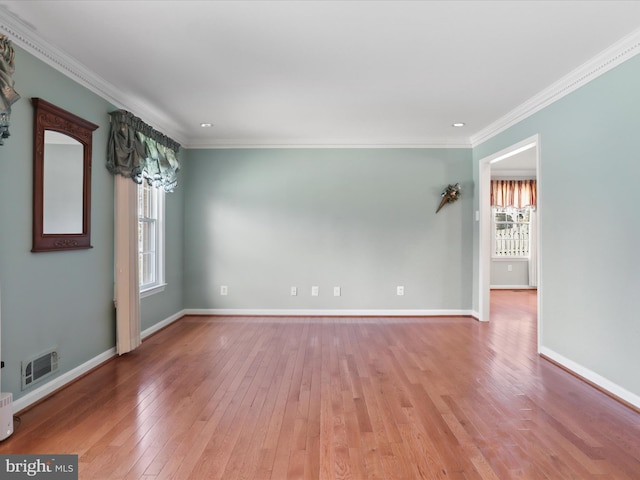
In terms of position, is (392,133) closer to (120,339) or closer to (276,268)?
(276,268)

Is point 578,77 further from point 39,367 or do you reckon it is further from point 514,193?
point 514,193

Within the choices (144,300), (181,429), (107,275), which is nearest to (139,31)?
(107,275)

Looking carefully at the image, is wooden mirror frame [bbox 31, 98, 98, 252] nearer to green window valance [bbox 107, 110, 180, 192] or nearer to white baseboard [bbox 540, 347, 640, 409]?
green window valance [bbox 107, 110, 180, 192]

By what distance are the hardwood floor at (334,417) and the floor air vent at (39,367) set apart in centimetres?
19

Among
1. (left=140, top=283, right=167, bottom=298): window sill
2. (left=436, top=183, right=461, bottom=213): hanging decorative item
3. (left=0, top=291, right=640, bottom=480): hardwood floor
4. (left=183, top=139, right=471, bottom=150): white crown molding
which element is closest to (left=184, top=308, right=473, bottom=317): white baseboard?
(left=140, top=283, right=167, bottom=298): window sill

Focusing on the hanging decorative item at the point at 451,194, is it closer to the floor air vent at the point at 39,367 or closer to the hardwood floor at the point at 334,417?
the hardwood floor at the point at 334,417

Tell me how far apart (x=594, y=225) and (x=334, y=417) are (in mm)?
2611

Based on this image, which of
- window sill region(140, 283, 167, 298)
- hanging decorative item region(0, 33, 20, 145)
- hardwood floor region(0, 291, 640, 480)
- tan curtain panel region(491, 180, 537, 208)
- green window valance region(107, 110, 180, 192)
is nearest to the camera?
hardwood floor region(0, 291, 640, 480)

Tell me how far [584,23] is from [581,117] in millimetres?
1006

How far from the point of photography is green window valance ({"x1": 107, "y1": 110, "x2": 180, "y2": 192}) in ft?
12.2

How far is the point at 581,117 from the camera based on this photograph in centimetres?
332

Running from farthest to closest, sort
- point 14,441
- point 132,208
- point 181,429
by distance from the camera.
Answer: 1. point 132,208
2. point 181,429
3. point 14,441

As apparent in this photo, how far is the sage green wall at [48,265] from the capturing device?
8.37 feet

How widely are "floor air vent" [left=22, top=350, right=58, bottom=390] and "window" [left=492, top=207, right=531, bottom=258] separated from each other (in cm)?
837
